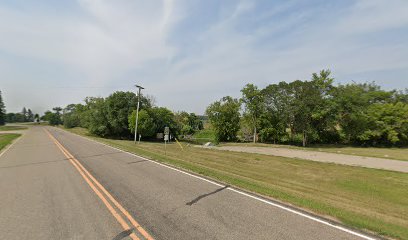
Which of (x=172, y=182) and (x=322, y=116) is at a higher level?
(x=322, y=116)

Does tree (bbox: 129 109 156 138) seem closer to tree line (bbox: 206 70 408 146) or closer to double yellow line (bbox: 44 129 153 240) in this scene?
tree line (bbox: 206 70 408 146)

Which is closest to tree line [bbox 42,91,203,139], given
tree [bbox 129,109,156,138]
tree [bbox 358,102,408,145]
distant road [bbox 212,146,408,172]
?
tree [bbox 129,109,156,138]

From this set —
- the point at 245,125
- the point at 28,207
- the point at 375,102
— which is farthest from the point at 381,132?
the point at 28,207

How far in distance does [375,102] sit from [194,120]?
183 ft

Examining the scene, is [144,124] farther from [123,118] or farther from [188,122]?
[188,122]

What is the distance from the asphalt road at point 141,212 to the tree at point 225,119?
4178 centimetres

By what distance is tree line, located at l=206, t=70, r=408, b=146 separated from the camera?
43.2 m

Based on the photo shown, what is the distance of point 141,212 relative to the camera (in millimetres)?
6312

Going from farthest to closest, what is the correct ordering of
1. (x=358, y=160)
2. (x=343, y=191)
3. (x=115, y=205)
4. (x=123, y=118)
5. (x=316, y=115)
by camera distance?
(x=123, y=118) → (x=316, y=115) → (x=358, y=160) → (x=343, y=191) → (x=115, y=205)

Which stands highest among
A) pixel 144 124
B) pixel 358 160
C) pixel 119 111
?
pixel 119 111

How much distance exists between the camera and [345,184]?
1277 centimetres

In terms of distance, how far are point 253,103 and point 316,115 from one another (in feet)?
41.7

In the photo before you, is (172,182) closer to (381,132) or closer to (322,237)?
(322,237)

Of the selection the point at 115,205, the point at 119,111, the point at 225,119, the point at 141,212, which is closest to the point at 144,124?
the point at 119,111
